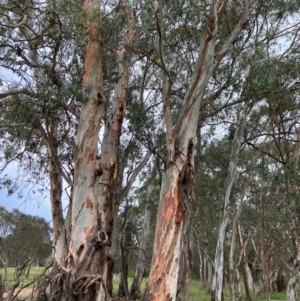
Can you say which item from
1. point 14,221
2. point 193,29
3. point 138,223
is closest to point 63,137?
point 193,29

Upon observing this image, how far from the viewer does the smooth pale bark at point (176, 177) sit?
7195 mm

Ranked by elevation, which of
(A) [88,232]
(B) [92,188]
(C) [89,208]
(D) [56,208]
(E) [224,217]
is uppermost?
(E) [224,217]

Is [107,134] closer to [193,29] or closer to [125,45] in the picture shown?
[125,45]

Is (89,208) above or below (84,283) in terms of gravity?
above

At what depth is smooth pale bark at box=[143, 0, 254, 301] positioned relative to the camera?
719 cm

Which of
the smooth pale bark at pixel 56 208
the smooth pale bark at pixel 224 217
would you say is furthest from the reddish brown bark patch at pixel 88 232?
the smooth pale bark at pixel 224 217

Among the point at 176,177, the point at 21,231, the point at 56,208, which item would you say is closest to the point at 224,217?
the point at 56,208

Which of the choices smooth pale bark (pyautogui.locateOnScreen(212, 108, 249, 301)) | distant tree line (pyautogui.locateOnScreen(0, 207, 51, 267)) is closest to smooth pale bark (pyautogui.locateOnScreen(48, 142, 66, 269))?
smooth pale bark (pyautogui.locateOnScreen(212, 108, 249, 301))

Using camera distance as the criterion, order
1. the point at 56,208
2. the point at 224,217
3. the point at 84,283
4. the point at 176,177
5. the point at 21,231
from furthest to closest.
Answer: the point at 21,231 → the point at 224,217 → the point at 56,208 → the point at 176,177 → the point at 84,283

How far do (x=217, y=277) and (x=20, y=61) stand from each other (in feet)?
23.6

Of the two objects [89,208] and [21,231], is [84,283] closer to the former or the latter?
[89,208]

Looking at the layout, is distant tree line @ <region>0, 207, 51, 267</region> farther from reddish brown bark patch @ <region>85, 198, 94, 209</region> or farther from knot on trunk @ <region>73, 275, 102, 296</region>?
knot on trunk @ <region>73, 275, 102, 296</region>

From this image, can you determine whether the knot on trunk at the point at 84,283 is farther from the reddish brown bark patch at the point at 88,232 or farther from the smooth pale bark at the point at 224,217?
the smooth pale bark at the point at 224,217

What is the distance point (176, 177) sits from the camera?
7672 millimetres
